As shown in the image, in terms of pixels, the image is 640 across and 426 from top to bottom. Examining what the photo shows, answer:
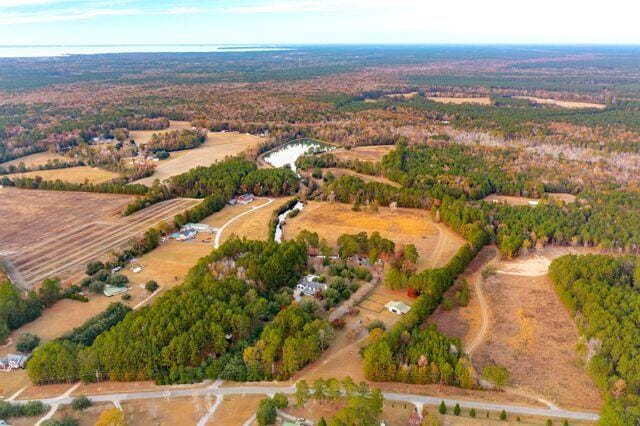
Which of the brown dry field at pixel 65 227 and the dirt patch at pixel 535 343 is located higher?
the brown dry field at pixel 65 227

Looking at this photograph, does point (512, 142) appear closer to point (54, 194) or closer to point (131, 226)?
point (131, 226)

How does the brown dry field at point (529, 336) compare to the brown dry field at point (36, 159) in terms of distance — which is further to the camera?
the brown dry field at point (36, 159)

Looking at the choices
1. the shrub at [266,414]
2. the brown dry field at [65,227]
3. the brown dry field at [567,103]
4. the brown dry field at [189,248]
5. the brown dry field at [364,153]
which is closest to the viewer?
the shrub at [266,414]

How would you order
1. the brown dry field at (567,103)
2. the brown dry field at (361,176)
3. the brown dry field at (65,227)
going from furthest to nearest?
the brown dry field at (567,103), the brown dry field at (361,176), the brown dry field at (65,227)

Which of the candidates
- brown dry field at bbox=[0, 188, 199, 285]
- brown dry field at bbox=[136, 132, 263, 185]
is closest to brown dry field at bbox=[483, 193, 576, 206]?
brown dry field at bbox=[0, 188, 199, 285]

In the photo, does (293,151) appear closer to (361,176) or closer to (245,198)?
(361,176)

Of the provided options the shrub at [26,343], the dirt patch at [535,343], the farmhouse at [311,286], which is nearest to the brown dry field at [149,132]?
the farmhouse at [311,286]

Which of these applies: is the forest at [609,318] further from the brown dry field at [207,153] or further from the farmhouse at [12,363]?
the brown dry field at [207,153]

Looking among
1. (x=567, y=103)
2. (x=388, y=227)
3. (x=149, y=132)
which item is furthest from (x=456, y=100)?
(x=388, y=227)
